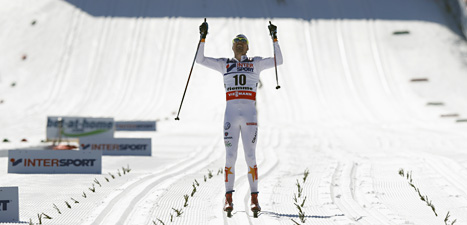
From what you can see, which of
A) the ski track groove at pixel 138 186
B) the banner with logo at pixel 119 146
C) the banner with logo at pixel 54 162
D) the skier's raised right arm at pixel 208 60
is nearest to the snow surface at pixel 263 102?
the ski track groove at pixel 138 186

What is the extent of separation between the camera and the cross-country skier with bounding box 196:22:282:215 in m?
6.03

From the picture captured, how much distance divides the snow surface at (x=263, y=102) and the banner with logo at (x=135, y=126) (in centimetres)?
73

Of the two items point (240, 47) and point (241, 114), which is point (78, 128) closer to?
point (240, 47)

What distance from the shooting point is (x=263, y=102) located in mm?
29469

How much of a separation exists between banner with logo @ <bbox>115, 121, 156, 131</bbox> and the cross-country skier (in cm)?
1519

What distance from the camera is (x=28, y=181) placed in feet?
27.8

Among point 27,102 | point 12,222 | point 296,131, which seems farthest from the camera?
point 27,102

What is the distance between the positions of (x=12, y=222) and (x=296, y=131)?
15.2 metres

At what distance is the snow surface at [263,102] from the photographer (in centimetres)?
668

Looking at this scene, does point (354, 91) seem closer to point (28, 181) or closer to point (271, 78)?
point (271, 78)

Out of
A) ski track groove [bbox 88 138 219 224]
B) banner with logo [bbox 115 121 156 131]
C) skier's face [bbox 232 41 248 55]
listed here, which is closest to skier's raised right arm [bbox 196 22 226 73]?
skier's face [bbox 232 41 248 55]

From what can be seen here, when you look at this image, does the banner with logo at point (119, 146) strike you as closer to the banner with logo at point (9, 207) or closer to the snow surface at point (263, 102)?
the snow surface at point (263, 102)

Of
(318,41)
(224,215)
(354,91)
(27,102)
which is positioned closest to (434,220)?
(224,215)

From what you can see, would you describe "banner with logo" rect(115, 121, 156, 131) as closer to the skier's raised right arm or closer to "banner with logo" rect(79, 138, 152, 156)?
"banner with logo" rect(79, 138, 152, 156)
